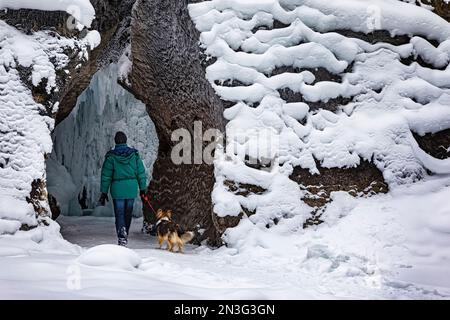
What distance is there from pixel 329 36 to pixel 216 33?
4.99 feet

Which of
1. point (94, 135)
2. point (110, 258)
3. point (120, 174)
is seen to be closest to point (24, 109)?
point (120, 174)

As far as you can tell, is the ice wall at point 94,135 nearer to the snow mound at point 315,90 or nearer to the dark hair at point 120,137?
the snow mound at point 315,90

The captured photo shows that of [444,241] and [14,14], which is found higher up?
[14,14]

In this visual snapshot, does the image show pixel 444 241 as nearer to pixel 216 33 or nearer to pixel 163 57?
pixel 216 33

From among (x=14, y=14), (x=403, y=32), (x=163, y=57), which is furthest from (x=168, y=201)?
(x=403, y=32)

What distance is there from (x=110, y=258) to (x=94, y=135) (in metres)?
10.4

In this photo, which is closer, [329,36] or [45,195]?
[45,195]

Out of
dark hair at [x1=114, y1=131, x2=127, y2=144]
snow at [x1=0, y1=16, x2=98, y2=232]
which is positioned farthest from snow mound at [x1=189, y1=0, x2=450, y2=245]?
snow at [x1=0, y1=16, x2=98, y2=232]

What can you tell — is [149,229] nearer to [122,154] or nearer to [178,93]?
[178,93]

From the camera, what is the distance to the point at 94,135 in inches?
535

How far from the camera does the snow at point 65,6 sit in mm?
6125

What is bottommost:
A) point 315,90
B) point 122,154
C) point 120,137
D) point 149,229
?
point 149,229
